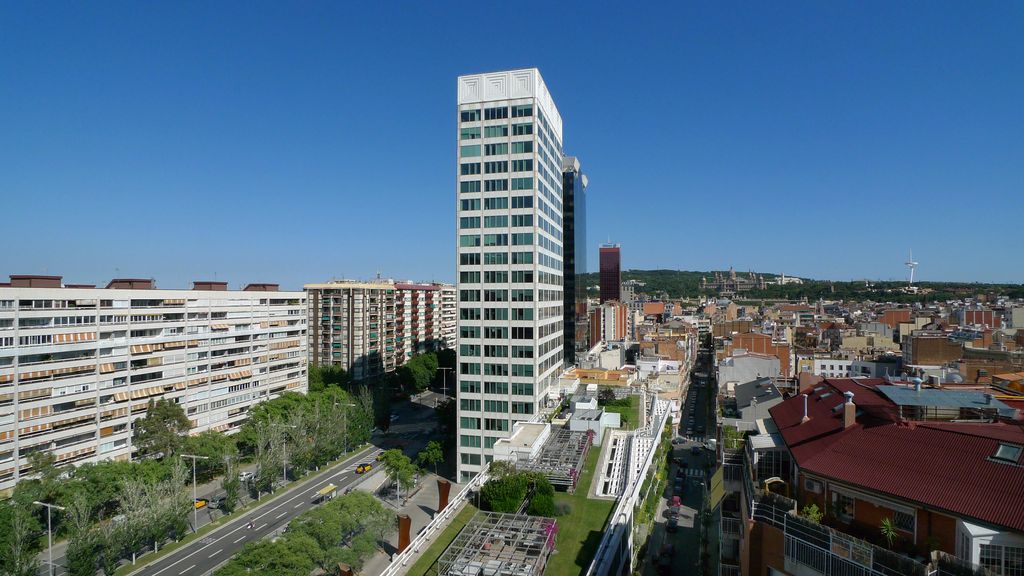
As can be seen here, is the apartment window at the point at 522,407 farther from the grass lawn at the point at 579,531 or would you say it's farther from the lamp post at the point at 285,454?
the lamp post at the point at 285,454

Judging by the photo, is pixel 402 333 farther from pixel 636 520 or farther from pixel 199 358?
pixel 636 520

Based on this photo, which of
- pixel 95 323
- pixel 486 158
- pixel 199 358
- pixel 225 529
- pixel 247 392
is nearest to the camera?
pixel 225 529

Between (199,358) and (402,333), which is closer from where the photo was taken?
(199,358)

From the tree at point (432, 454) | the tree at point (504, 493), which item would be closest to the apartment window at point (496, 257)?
the tree at point (432, 454)

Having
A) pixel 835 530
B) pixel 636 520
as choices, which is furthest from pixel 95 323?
pixel 835 530

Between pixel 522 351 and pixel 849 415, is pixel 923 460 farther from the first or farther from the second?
pixel 522 351

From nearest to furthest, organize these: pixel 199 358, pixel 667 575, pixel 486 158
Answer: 1. pixel 667 575
2. pixel 486 158
3. pixel 199 358

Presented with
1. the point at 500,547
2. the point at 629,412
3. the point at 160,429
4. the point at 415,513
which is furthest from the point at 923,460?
the point at 160,429
